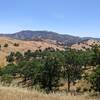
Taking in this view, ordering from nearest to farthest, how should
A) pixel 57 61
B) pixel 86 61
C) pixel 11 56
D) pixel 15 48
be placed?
1. pixel 57 61
2. pixel 86 61
3. pixel 11 56
4. pixel 15 48

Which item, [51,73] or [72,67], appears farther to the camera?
[72,67]

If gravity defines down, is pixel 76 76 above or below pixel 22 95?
below

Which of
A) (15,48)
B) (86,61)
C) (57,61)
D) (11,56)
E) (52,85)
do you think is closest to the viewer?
(52,85)

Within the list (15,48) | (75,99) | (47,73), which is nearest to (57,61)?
(47,73)

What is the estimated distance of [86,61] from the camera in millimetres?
95312

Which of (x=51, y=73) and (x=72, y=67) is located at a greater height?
(x=72, y=67)

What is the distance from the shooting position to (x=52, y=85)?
239 ft

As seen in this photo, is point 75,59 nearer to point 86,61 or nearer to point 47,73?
point 86,61

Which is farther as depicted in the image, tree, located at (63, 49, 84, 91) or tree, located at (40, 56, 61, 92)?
tree, located at (63, 49, 84, 91)

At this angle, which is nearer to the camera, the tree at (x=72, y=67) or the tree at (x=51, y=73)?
the tree at (x=51, y=73)

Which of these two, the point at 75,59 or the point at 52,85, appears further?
the point at 75,59

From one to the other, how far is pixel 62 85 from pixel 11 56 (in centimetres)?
7288

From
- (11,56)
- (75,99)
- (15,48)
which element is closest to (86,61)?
(11,56)

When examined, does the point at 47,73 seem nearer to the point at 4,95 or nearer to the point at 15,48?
the point at 4,95
